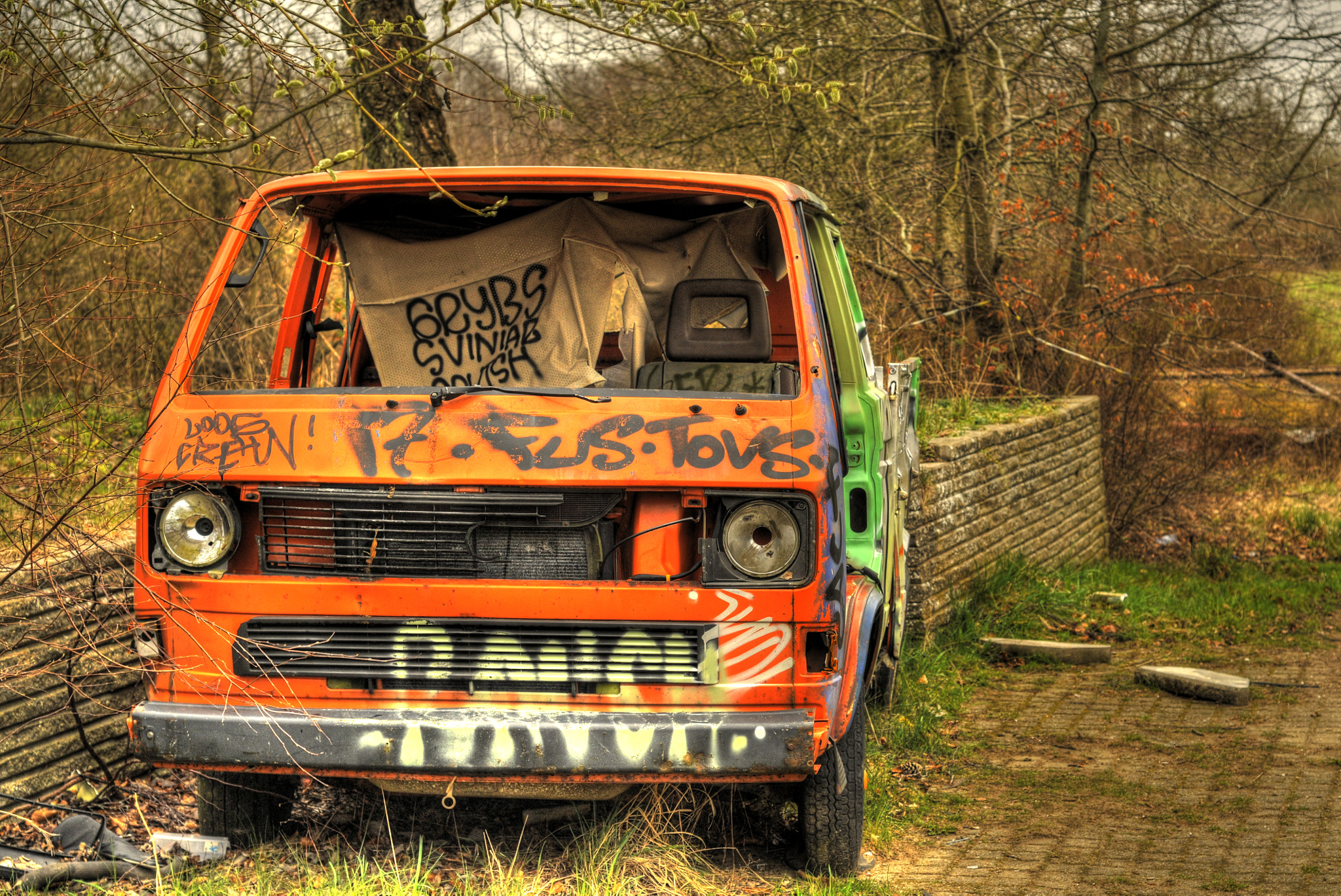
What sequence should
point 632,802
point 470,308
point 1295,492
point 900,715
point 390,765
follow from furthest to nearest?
point 1295,492 < point 900,715 < point 470,308 < point 632,802 < point 390,765

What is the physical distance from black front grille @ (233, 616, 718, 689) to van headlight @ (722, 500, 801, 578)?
209 millimetres

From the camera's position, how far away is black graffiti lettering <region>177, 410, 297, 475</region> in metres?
3.40

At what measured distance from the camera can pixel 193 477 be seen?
3.38 meters

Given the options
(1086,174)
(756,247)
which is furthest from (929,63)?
(756,247)

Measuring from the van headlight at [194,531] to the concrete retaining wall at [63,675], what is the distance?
598 mm

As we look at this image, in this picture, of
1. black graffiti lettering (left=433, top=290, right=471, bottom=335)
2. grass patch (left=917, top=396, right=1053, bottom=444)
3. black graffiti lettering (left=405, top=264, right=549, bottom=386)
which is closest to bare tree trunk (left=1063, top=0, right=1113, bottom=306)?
grass patch (left=917, top=396, right=1053, bottom=444)

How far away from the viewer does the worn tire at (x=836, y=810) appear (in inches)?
151

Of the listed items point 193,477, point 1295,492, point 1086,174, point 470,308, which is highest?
point 1086,174

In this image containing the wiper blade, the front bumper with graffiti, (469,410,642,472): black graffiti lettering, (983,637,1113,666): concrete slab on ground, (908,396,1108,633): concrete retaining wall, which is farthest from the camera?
(983,637,1113,666): concrete slab on ground

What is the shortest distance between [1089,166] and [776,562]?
979cm

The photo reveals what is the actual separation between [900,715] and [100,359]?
5.29m

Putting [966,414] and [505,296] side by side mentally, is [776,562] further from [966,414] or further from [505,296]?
Answer: [966,414]

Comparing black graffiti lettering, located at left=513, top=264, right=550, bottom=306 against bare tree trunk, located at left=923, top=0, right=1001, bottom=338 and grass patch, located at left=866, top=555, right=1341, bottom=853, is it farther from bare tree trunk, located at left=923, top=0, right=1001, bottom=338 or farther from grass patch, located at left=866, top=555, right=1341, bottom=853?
bare tree trunk, located at left=923, top=0, right=1001, bottom=338

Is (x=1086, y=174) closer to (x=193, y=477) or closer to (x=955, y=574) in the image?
(x=955, y=574)
